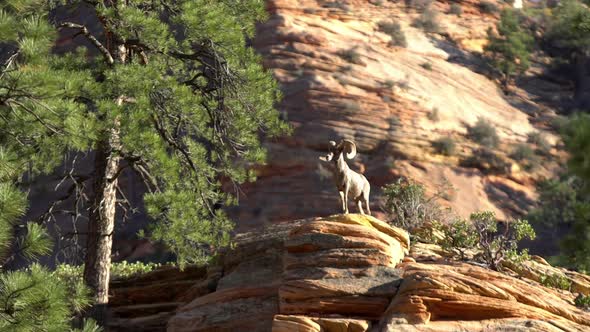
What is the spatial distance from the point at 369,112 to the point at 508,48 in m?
12.2

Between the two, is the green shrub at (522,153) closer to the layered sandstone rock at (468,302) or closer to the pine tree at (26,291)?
the layered sandstone rock at (468,302)

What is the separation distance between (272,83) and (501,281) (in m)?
5.16

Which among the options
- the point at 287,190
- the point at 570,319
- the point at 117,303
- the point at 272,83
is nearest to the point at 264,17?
the point at 272,83

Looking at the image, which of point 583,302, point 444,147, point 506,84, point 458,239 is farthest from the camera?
point 506,84

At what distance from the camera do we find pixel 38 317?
7211mm

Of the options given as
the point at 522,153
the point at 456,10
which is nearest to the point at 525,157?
the point at 522,153

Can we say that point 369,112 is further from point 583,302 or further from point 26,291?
point 26,291

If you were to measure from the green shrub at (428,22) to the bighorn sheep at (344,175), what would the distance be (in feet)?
87.7

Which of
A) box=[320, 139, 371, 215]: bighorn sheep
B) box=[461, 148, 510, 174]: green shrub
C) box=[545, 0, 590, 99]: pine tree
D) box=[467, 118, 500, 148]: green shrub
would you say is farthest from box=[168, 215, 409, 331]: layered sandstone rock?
box=[545, 0, 590, 99]: pine tree

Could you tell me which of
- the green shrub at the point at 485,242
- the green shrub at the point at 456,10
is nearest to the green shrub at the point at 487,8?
the green shrub at the point at 456,10

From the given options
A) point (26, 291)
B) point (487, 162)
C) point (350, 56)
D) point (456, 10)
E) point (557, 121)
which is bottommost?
point (557, 121)

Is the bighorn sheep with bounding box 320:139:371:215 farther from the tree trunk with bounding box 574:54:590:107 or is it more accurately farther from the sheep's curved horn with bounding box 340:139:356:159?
the tree trunk with bounding box 574:54:590:107

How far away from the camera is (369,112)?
1109 inches

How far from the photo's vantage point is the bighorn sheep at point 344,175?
38.2ft
